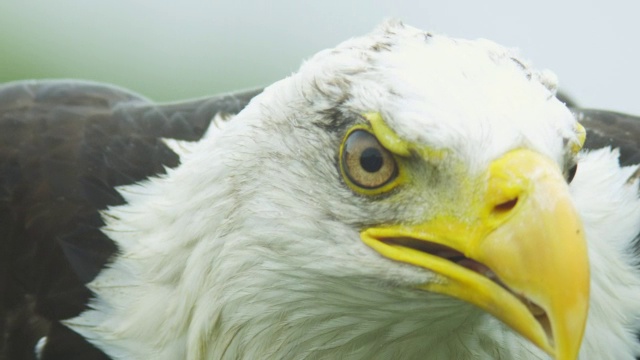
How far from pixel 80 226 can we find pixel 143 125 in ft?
2.01

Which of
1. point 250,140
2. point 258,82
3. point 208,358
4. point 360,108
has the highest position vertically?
point 360,108

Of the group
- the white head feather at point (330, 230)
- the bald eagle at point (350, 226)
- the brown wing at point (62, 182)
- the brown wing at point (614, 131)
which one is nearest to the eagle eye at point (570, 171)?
the bald eagle at point (350, 226)

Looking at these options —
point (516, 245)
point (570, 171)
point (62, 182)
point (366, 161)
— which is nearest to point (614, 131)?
point (570, 171)

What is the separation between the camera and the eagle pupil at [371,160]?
124 inches

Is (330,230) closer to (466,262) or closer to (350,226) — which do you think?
(350,226)

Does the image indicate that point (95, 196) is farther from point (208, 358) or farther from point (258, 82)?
point (258, 82)

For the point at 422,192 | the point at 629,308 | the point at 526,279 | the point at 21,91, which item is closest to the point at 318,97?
the point at 422,192

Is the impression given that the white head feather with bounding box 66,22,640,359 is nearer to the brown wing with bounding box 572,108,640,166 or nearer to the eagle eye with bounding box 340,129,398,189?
the eagle eye with bounding box 340,129,398,189

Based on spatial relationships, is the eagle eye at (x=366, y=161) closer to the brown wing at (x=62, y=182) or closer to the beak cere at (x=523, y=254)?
the beak cere at (x=523, y=254)

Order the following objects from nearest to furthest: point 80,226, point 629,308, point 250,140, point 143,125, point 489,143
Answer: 1. point 489,143
2. point 250,140
3. point 629,308
4. point 80,226
5. point 143,125

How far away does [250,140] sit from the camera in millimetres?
3535

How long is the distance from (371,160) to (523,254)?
57 centimetres

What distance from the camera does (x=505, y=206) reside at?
2881mm

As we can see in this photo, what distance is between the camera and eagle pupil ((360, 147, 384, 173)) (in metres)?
3.14
